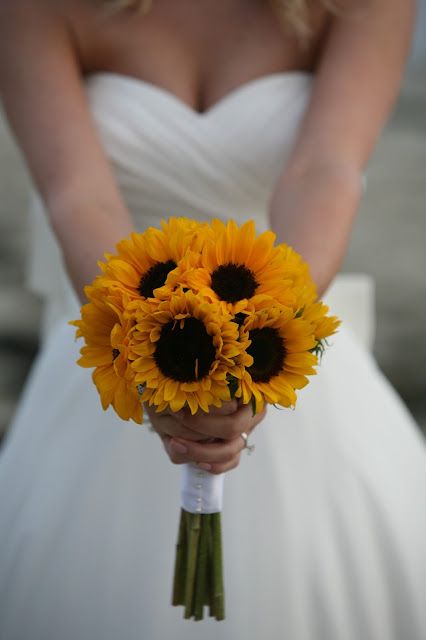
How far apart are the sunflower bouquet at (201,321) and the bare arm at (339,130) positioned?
0.47m

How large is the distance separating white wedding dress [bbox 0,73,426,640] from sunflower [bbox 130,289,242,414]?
2.08 feet

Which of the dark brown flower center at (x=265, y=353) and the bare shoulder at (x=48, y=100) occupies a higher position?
the bare shoulder at (x=48, y=100)

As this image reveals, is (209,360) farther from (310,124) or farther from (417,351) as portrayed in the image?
(417,351)

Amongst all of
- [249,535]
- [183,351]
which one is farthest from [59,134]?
[249,535]

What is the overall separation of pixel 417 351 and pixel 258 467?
2.98m

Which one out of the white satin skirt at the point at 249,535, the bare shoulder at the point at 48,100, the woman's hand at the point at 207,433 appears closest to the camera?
the woman's hand at the point at 207,433

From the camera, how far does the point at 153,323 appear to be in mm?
1273

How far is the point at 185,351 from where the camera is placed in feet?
4.17

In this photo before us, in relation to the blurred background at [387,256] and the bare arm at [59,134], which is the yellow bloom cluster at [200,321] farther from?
the blurred background at [387,256]

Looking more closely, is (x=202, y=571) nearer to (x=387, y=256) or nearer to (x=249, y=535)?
(x=249, y=535)

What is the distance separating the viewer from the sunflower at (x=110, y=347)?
4.23ft

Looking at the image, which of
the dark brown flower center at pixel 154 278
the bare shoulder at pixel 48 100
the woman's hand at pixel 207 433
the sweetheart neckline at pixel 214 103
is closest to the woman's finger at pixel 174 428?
the woman's hand at pixel 207 433

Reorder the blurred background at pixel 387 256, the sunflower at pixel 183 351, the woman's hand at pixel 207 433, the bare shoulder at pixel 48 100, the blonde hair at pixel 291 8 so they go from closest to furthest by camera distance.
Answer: the sunflower at pixel 183 351 < the woman's hand at pixel 207 433 < the bare shoulder at pixel 48 100 < the blonde hair at pixel 291 8 < the blurred background at pixel 387 256

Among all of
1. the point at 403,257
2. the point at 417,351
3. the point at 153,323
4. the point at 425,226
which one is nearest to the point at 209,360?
the point at 153,323
